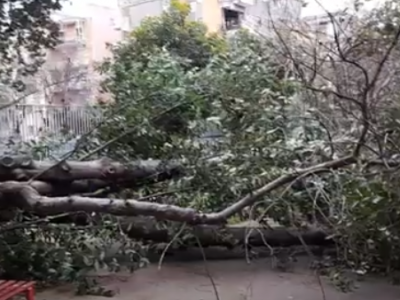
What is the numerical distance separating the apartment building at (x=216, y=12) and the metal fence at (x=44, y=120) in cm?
149

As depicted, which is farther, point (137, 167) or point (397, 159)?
point (137, 167)

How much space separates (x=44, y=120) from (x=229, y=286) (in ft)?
6.17

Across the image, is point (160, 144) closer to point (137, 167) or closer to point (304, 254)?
point (137, 167)

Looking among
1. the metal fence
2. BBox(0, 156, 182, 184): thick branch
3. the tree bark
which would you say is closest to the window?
the metal fence

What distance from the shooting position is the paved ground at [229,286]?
402cm

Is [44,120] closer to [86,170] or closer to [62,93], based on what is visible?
[62,93]

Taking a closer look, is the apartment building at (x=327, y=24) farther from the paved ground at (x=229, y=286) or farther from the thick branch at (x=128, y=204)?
the paved ground at (x=229, y=286)

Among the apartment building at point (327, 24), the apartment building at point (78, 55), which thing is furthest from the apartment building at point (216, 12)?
the apartment building at point (327, 24)

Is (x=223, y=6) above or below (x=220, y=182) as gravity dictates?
above

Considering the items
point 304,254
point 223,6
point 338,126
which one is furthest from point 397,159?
point 223,6

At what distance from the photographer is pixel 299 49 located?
3.65m

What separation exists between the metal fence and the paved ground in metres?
1.13

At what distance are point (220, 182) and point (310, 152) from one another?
0.62m

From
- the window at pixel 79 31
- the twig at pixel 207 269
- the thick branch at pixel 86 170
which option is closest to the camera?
the thick branch at pixel 86 170
